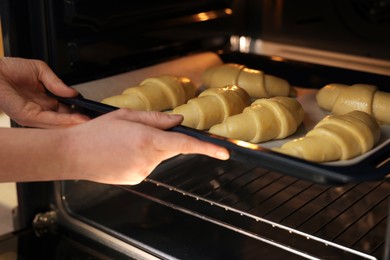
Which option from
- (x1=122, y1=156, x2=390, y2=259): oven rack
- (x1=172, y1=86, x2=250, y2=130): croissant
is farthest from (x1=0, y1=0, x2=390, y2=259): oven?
(x1=172, y1=86, x2=250, y2=130): croissant

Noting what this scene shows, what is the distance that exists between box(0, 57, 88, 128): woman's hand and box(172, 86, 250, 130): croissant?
0.20 meters

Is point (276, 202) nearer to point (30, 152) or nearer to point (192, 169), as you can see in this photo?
point (192, 169)

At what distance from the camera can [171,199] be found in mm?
1419

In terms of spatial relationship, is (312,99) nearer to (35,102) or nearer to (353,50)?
(353,50)

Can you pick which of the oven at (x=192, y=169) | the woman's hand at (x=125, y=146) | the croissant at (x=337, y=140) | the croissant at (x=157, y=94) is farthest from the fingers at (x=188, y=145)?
the croissant at (x=157, y=94)

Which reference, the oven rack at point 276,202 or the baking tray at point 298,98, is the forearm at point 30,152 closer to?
the baking tray at point 298,98

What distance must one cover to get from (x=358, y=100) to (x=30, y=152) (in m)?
0.66

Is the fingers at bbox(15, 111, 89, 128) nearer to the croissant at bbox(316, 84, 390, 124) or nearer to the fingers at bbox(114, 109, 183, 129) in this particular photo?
the fingers at bbox(114, 109, 183, 129)

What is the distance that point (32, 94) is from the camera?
49.2 inches

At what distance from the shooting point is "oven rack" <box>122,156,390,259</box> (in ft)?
4.08

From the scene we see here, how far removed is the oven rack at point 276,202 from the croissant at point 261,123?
6.7 inches

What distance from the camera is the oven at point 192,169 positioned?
1249 mm

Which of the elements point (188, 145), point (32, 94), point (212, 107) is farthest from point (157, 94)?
point (188, 145)

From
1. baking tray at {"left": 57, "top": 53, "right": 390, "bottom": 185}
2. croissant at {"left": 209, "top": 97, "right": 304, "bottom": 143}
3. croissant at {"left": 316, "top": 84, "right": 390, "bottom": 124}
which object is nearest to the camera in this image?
baking tray at {"left": 57, "top": 53, "right": 390, "bottom": 185}
